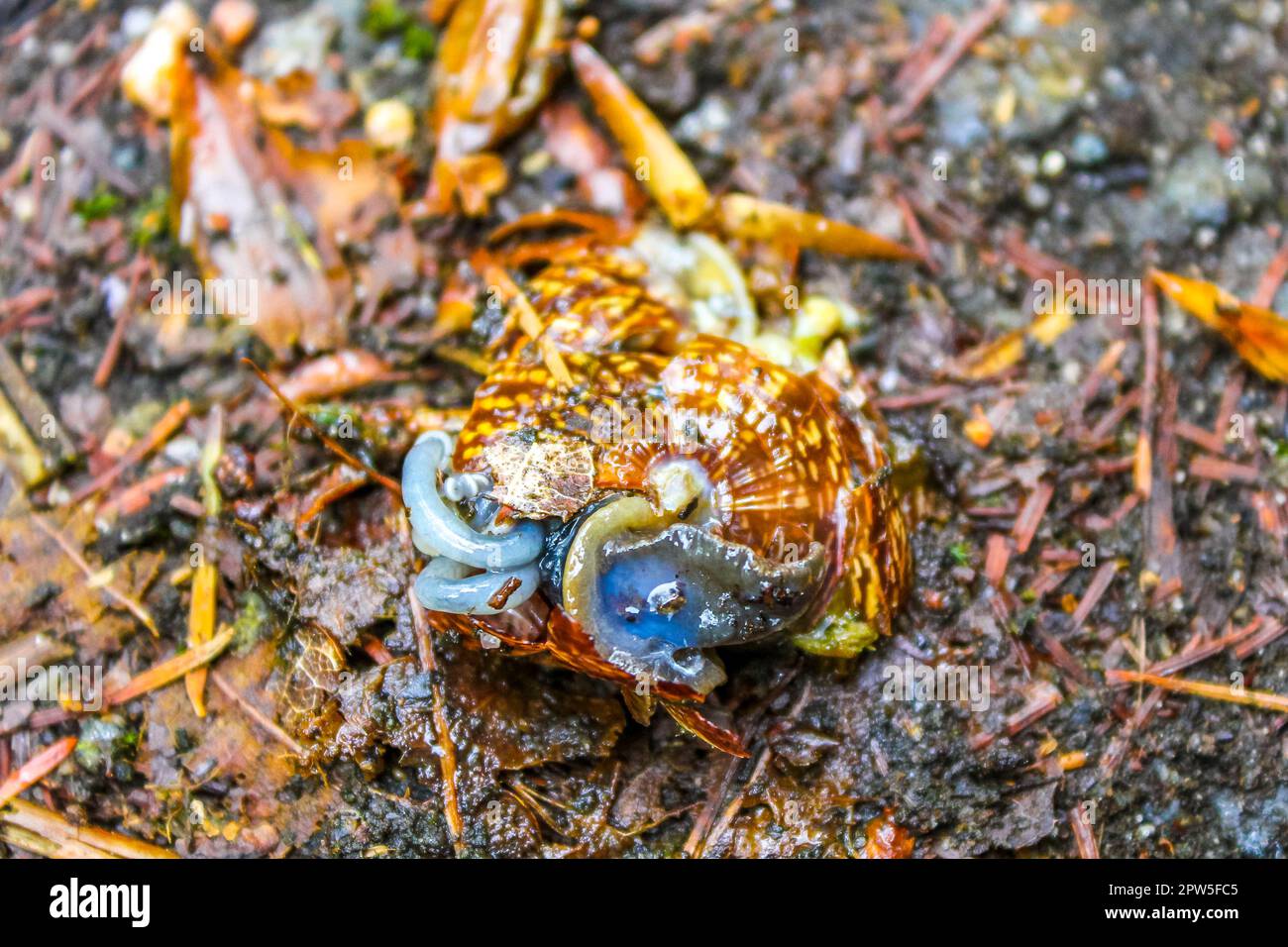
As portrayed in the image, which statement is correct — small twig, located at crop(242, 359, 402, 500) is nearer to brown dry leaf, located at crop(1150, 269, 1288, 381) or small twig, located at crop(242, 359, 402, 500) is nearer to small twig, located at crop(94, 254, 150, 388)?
small twig, located at crop(94, 254, 150, 388)

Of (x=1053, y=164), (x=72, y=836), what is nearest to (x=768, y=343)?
(x=1053, y=164)

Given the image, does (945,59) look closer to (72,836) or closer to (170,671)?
(170,671)

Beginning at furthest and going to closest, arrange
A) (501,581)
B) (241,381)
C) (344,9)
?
(344,9) → (241,381) → (501,581)

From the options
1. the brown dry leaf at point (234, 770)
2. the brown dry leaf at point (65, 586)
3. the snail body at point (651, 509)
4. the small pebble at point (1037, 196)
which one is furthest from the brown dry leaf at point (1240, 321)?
the brown dry leaf at point (65, 586)

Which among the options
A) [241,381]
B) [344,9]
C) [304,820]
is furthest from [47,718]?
[344,9]

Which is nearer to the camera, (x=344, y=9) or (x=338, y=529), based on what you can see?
(x=338, y=529)

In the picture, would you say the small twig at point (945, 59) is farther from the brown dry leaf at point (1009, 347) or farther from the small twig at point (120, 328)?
the small twig at point (120, 328)

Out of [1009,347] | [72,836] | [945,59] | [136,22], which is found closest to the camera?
[72,836]

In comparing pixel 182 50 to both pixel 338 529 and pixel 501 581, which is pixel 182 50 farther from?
pixel 501 581
